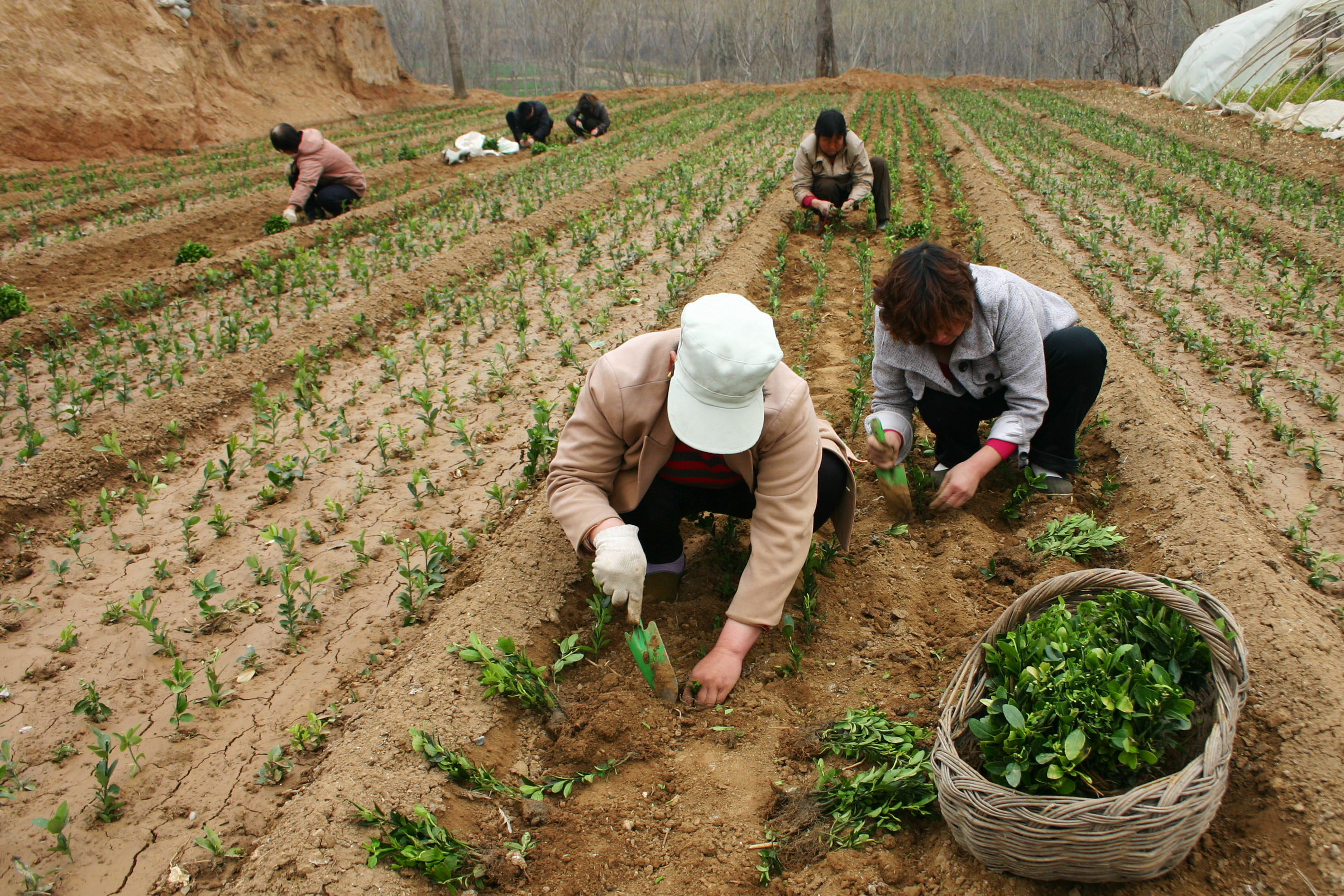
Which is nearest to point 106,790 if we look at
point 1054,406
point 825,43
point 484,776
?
point 484,776

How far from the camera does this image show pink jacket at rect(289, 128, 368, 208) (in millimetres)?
8703

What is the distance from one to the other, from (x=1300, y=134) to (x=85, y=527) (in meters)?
15.6

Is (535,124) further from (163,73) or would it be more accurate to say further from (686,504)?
(686,504)

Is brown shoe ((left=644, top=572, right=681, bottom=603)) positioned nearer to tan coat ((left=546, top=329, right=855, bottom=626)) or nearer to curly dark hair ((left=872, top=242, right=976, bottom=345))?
tan coat ((left=546, top=329, right=855, bottom=626))

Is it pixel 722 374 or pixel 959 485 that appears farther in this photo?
pixel 959 485

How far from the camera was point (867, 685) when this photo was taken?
2.59 metres

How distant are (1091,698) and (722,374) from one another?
1.14 m

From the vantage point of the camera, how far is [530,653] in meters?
2.78

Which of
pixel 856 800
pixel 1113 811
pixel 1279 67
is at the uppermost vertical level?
pixel 1279 67

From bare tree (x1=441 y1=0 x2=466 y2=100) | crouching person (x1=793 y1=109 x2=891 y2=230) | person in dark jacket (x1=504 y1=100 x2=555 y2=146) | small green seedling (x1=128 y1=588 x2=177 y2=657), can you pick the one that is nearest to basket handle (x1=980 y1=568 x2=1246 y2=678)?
small green seedling (x1=128 y1=588 x2=177 y2=657)

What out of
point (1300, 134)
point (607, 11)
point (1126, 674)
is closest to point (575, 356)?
point (1126, 674)

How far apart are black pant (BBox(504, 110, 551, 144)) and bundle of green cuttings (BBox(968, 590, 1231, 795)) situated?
13.5m

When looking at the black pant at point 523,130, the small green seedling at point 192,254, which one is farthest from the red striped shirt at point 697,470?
the black pant at point 523,130

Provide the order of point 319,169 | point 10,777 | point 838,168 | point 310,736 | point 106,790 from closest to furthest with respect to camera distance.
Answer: point 106,790
point 10,777
point 310,736
point 838,168
point 319,169
